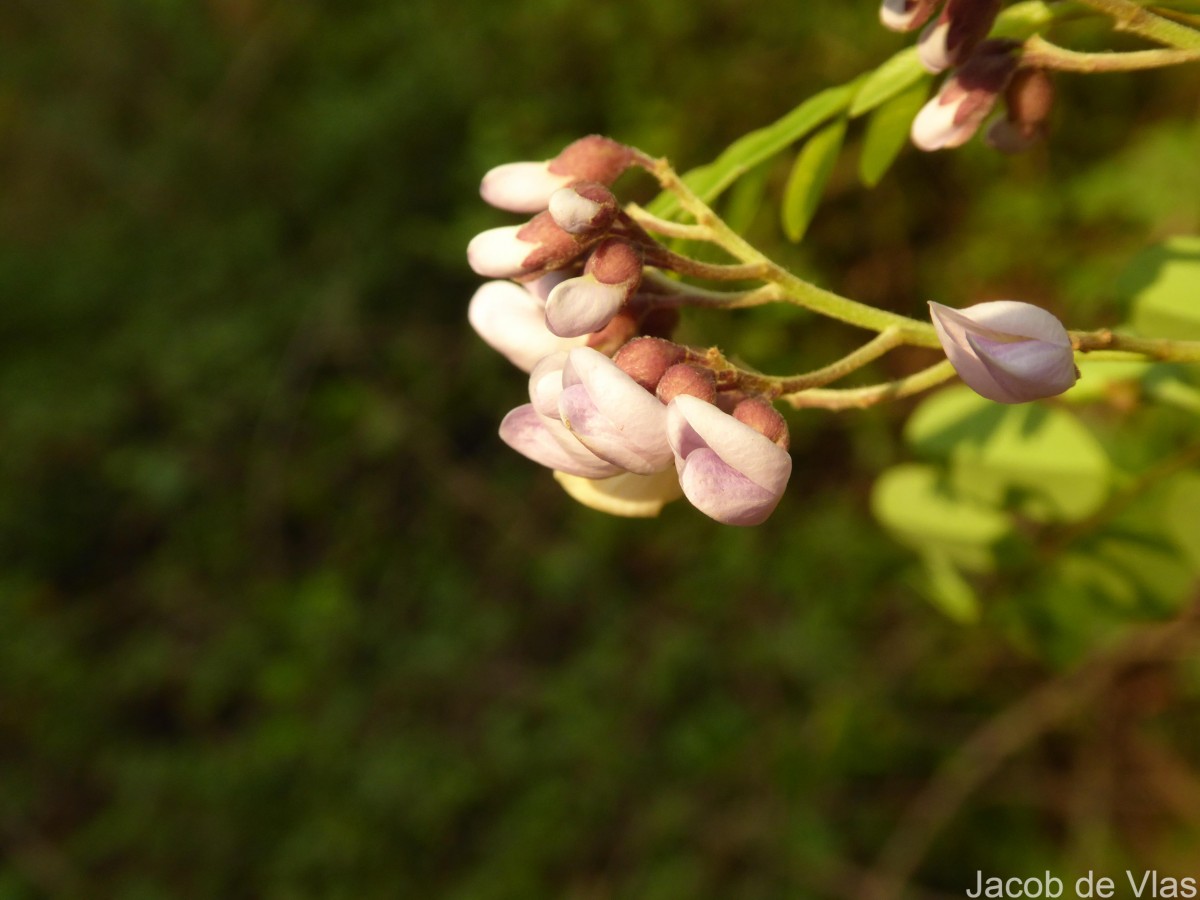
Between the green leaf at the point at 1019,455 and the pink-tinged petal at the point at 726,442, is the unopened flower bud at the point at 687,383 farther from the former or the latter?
the green leaf at the point at 1019,455

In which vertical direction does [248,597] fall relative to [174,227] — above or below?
below

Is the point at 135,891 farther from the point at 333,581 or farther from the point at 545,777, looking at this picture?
the point at 545,777

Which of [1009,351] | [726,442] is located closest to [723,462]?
[726,442]

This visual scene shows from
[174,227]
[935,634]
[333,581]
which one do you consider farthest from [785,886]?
[174,227]

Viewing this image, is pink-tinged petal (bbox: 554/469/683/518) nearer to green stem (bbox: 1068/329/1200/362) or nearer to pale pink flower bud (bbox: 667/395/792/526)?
pale pink flower bud (bbox: 667/395/792/526)

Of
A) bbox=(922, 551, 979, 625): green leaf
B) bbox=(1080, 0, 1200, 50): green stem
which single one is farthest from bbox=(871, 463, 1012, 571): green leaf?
bbox=(1080, 0, 1200, 50): green stem

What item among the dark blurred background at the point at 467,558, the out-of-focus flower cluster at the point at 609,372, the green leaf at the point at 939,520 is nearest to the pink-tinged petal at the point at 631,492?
the out-of-focus flower cluster at the point at 609,372
